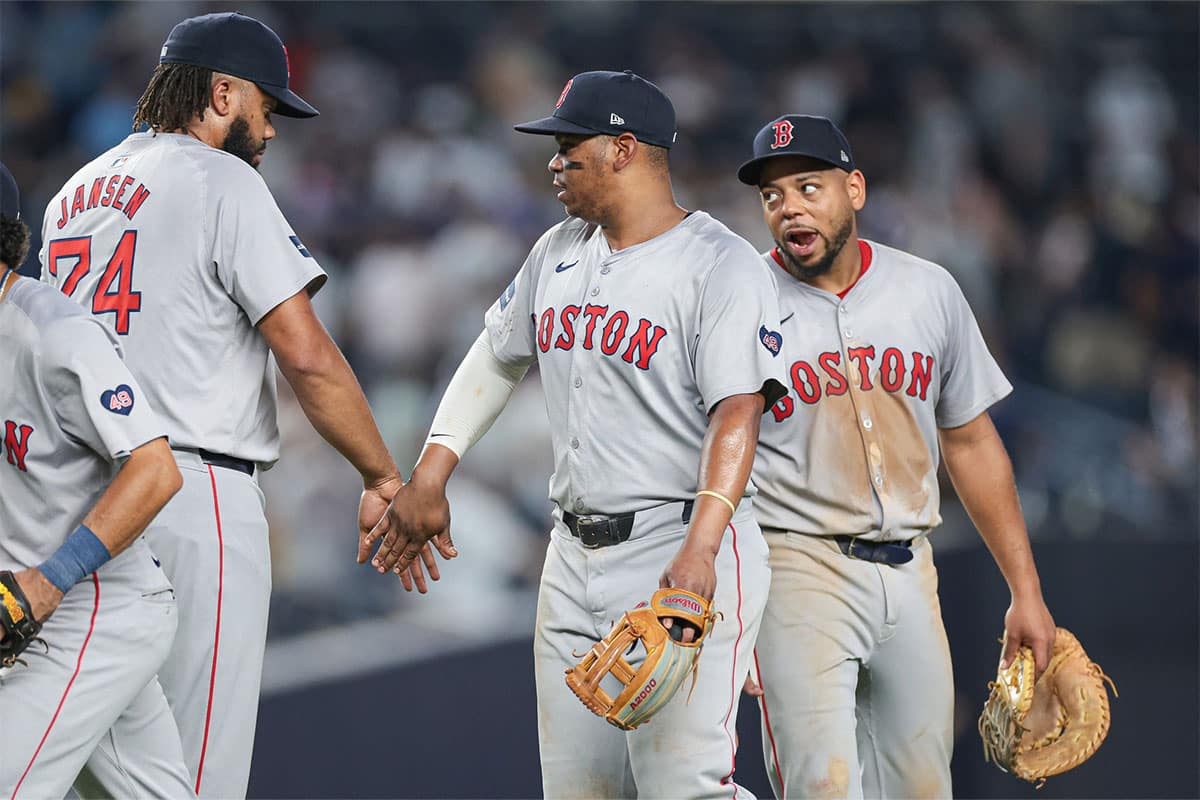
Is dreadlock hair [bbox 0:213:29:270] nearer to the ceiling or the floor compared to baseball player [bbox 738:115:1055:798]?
nearer to the ceiling

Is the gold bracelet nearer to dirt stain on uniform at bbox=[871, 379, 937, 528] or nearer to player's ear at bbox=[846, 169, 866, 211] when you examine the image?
dirt stain on uniform at bbox=[871, 379, 937, 528]

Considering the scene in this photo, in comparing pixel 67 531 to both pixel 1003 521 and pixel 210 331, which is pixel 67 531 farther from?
pixel 1003 521

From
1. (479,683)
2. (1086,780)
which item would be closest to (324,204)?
(479,683)

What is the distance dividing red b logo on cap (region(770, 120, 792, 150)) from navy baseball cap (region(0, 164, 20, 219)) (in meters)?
1.96

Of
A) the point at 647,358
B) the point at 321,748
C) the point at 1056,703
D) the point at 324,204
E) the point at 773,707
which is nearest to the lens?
the point at 647,358

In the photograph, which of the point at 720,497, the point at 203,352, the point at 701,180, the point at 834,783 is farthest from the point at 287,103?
the point at 701,180

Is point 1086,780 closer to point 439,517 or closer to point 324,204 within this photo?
point 439,517

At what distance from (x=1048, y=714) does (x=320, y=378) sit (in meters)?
2.23

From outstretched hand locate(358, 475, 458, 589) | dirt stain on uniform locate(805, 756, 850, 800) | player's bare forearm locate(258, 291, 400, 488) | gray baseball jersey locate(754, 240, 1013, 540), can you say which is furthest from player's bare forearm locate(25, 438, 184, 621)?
dirt stain on uniform locate(805, 756, 850, 800)

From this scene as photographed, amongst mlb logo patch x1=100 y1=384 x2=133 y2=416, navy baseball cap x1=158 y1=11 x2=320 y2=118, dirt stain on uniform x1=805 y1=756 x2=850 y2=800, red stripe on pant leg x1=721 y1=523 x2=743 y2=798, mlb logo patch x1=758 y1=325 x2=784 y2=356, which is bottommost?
dirt stain on uniform x1=805 y1=756 x2=850 y2=800

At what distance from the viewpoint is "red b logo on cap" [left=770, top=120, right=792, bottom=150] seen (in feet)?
13.7

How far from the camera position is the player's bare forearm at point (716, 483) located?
328 centimetres

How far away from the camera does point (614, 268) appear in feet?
12.2

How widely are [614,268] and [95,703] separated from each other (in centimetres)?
152
